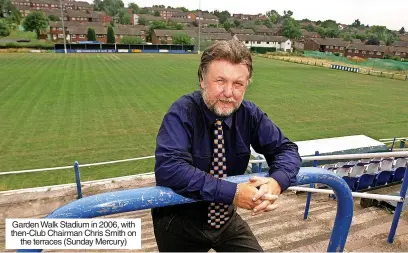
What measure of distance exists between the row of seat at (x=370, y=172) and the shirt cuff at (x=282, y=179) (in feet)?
21.2

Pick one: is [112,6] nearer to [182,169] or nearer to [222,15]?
[222,15]

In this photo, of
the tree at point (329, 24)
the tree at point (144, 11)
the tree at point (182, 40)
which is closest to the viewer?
the tree at point (182, 40)

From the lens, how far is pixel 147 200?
1.27 metres

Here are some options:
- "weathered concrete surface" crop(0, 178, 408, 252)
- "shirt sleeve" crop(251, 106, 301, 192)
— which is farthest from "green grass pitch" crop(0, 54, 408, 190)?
"shirt sleeve" crop(251, 106, 301, 192)

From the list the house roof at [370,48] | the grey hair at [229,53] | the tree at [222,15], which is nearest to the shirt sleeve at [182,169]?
the grey hair at [229,53]

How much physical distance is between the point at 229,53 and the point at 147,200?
98 centimetres

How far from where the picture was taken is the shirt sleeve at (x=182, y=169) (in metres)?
1.48

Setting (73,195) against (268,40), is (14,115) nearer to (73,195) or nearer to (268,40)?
(73,195)

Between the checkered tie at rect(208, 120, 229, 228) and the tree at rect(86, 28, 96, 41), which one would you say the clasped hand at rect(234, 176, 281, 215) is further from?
the tree at rect(86, 28, 96, 41)

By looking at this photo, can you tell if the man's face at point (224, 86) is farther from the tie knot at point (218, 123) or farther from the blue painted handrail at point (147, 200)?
the blue painted handrail at point (147, 200)

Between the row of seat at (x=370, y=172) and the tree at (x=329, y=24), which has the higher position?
the tree at (x=329, y=24)

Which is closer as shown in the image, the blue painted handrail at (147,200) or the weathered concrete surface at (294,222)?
the blue painted handrail at (147,200)

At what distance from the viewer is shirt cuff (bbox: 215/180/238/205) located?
150cm
